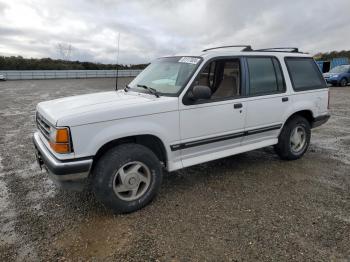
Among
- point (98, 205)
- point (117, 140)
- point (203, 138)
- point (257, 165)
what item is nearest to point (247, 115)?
point (203, 138)

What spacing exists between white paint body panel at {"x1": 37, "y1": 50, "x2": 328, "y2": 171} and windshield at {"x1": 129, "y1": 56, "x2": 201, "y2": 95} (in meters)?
0.13

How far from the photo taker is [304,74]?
A: 5.07 meters

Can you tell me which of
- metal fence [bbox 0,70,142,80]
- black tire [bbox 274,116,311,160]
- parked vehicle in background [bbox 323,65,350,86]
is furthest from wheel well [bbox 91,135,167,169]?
metal fence [bbox 0,70,142,80]

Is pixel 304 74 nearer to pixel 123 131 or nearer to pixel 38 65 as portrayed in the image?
pixel 123 131

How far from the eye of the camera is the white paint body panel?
310 centimetres

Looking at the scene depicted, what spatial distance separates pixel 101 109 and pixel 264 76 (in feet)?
8.56

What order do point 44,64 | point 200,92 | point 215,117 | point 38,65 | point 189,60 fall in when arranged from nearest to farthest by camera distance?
point 200,92 < point 215,117 < point 189,60 < point 38,65 < point 44,64

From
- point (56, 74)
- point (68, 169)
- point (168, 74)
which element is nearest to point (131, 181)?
point (68, 169)

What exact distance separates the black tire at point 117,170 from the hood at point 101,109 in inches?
16.1

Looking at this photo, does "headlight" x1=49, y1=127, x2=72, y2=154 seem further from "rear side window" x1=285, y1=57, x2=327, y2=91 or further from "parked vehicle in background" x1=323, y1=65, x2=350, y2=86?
"parked vehicle in background" x1=323, y1=65, x2=350, y2=86

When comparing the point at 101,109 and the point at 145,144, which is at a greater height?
the point at 101,109

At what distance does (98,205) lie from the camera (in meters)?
3.69

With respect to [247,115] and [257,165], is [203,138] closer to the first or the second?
[247,115]

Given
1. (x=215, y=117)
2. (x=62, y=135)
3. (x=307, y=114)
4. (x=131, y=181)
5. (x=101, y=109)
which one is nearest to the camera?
(x=62, y=135)
